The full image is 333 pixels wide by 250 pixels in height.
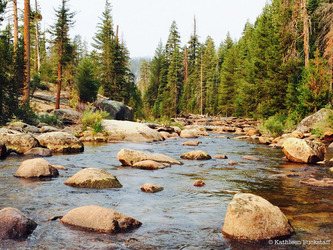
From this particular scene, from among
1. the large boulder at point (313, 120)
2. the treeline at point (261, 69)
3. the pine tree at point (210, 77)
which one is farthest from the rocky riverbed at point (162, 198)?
the pine tree at point (210, 77)

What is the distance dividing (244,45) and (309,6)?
40.6 ft

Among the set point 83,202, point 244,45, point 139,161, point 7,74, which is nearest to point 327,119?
point 139,161

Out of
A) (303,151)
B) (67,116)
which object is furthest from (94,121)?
(303,151)

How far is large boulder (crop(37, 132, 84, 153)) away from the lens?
10289 mm

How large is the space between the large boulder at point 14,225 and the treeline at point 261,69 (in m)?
18.0

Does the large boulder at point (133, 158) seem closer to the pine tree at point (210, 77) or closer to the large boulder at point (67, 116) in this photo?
the large boulder at point (67, 116)

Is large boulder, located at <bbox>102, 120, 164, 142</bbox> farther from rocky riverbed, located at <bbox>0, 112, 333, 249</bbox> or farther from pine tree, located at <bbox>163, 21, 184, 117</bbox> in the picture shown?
pine tree, located at <bbox>163, 21, 184, 117</bbox>

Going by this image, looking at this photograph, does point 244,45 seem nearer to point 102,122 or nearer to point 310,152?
point 102,122

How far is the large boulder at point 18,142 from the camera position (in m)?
9.55

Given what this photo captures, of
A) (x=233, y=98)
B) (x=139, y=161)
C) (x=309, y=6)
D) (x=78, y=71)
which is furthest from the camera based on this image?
(x=233, y=98)

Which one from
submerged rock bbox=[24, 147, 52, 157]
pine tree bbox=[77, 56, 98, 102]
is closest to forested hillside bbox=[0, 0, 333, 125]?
pine tree bbox=[77, 56, 98, 102]

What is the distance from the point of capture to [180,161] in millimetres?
8914

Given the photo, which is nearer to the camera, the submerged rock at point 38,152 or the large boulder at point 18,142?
the submerged rock at point 38,152

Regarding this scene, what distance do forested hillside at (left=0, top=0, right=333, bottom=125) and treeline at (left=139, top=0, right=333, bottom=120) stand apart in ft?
0.25
